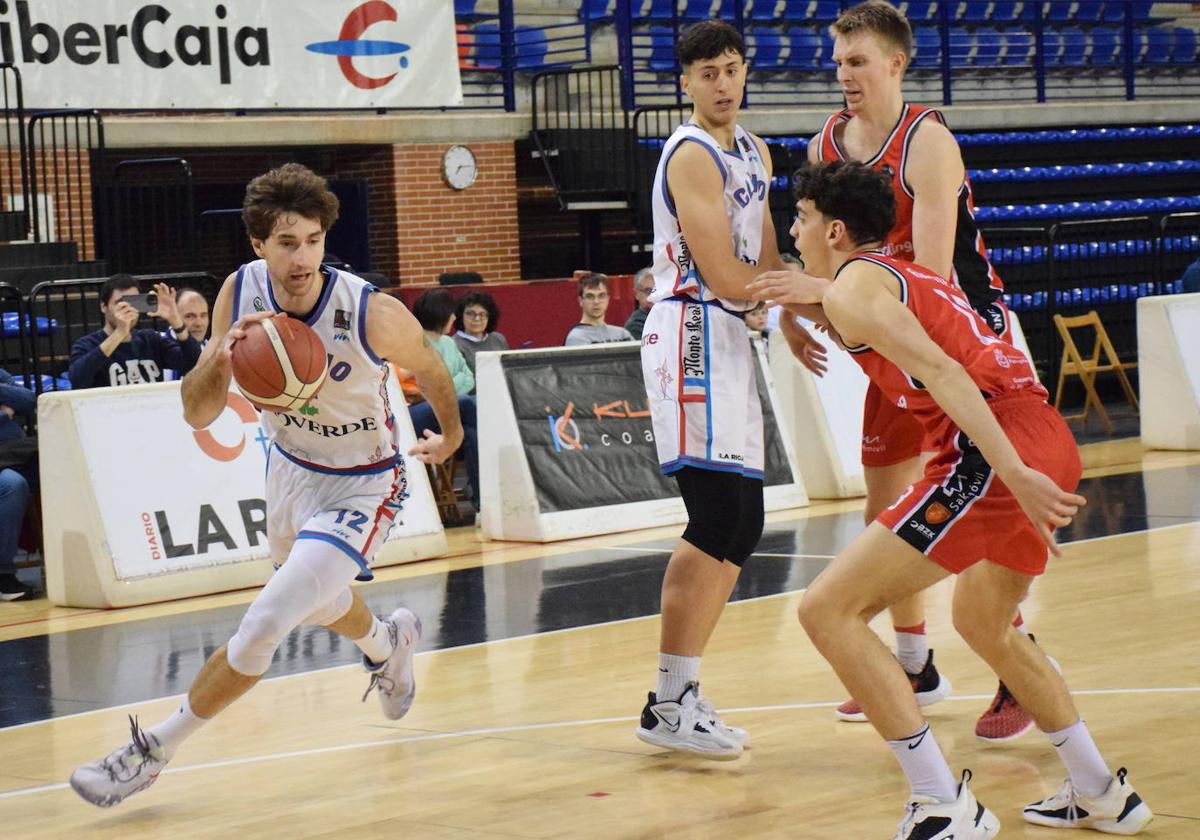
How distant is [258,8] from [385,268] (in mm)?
2946

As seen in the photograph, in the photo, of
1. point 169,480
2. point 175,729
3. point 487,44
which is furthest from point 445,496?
point 487,44

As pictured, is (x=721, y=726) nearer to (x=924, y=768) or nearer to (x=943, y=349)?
(x=924, y=768)

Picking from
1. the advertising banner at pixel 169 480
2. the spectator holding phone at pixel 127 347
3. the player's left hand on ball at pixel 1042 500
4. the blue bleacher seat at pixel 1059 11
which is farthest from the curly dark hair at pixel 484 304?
the blue bleacher seat at pixel 1059 11

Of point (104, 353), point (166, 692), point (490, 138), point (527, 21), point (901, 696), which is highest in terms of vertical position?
point (527, 21)

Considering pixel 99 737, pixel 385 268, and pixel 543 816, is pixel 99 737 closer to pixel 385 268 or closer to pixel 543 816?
pixel 543 816

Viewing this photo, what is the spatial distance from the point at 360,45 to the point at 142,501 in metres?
7.07

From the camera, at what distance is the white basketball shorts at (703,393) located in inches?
203

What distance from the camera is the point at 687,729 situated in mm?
4996

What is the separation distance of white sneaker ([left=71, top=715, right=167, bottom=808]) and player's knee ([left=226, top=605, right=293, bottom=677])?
0.31 meters

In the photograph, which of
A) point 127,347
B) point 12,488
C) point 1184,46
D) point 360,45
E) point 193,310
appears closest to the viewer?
point 12,488

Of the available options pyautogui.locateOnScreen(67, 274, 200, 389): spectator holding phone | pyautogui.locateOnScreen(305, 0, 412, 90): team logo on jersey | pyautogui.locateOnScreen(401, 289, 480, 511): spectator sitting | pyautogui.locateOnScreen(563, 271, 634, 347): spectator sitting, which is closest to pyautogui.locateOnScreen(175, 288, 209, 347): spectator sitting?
pyautogui.locateOnScreen(67, 274, 200, 389): spectator holding phone

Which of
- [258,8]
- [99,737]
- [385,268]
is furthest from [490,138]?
[99,737]

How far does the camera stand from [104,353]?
32.0 feet

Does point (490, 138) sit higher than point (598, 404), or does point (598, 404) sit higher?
point (490, 138)
